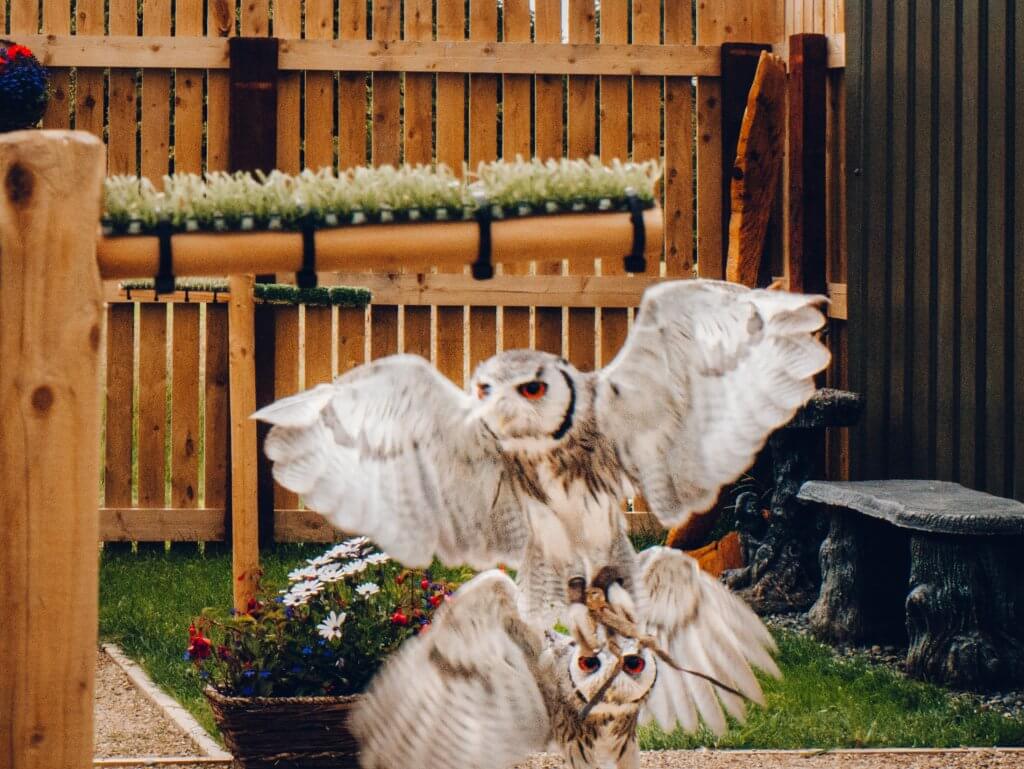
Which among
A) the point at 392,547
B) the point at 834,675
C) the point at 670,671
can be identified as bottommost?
the point at 834,675

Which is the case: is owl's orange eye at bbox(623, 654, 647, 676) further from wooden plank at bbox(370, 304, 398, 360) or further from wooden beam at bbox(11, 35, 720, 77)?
wooden beam at bbox(11, 35, 720, 77)

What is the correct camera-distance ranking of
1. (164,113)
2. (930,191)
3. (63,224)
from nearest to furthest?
(63,224)
(930,191)
(164,113)

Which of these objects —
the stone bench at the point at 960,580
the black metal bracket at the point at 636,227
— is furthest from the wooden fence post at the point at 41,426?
the stone bench at the point at 960,580

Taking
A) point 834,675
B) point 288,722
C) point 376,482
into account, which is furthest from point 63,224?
point 834,675

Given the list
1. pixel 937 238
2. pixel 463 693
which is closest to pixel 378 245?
pixel 463 693

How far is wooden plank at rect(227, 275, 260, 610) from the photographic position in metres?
3.39

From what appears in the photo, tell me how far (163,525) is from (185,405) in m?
0.55

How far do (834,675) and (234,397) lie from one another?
209 cm

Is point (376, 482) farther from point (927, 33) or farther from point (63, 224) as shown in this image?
point (927, 33)

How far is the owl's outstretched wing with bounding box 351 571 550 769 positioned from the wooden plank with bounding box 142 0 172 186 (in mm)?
3914

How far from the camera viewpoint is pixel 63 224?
188cm

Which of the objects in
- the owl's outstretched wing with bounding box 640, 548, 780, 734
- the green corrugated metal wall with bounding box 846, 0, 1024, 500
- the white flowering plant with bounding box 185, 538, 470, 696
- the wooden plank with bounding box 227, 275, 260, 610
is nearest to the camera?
the owl's outstretched wing with bounding box 640, 548, 780, 734

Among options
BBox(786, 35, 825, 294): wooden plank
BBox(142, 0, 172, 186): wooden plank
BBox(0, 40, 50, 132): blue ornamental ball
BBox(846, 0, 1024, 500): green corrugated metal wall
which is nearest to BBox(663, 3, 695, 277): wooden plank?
BBox(786, 35, 825, 294): wooden plank

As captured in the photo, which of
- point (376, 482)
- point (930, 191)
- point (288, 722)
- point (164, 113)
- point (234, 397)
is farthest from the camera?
point (164, 113)
